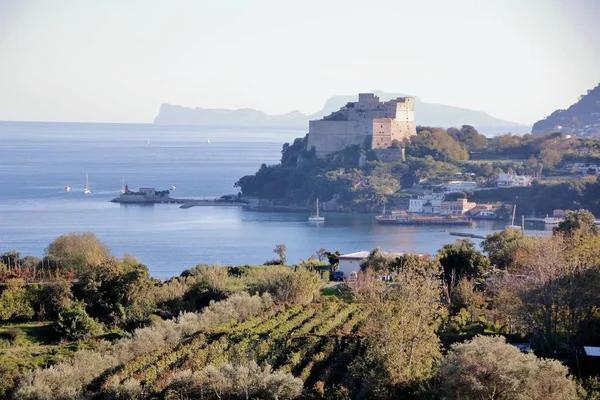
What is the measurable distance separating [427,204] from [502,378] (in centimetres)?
3328

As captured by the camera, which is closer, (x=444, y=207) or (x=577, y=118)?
(x=444, y=207)

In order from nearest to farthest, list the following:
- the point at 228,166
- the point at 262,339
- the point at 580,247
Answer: the point at 262,339
the point at 580,247
the point at 228,166

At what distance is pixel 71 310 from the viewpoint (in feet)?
41.2

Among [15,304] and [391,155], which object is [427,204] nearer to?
[391,155]

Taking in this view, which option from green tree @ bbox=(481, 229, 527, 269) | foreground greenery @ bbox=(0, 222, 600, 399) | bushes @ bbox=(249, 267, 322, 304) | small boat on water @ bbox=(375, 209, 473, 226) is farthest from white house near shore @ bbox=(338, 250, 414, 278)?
small boat on water @ bbox=(375, 209, 473, 226)

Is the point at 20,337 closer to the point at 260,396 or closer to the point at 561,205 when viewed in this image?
the point at 260,396

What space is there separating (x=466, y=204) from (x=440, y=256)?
2386 centimetres

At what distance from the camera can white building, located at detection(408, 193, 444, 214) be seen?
4041 cm

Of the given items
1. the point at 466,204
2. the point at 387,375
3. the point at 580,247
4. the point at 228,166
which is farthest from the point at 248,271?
the point at 228,166

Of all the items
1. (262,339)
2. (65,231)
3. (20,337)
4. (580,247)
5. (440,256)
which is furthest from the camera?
(65,231)

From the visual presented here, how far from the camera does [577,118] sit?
8906cm

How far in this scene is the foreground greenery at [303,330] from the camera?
897 cm

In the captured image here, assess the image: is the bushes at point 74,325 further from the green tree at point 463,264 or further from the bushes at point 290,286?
the green tree at point 463,264

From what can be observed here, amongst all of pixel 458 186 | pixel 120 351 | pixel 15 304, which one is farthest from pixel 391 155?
pixel 120 351
